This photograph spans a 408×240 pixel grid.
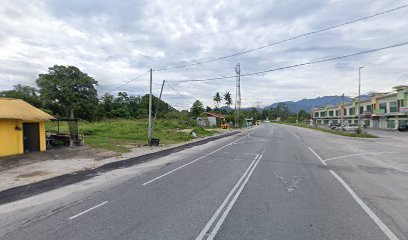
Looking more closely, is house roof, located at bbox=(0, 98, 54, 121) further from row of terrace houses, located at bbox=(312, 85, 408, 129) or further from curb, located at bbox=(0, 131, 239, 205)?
row of terrace houses, located at bbox=(312, 85, 408, 129)

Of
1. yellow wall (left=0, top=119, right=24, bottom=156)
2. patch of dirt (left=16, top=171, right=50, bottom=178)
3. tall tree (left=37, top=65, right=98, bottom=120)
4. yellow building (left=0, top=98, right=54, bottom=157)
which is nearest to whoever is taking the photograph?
patch of dirt (left=16, top=171, right=50, bottom=178)

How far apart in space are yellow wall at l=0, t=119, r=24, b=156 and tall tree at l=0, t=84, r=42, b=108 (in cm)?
5829

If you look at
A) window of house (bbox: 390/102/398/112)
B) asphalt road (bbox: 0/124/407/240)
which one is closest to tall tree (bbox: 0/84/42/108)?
asphalt road (bbox: 0/124/407/240)

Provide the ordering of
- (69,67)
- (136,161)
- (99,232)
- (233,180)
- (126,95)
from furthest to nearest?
1. (126,95)
2. (69,67)
3. (136,161)
4. (233,180)
5. (99,232)

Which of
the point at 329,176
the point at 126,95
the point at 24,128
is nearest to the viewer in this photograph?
the point at 329,176

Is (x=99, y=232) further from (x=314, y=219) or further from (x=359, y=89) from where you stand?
(x=359, y=89)

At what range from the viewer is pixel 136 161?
667 inches

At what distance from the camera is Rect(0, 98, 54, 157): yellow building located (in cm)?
1817

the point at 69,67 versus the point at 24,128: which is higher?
the point at 69,67

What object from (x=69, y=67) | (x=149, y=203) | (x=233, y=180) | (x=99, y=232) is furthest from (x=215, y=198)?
(x=69, y=67)

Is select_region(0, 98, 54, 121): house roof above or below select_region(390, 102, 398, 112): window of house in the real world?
below

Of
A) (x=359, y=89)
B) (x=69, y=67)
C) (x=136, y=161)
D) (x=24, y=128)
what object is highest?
(x=69, y=67)

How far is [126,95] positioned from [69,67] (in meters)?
25.5

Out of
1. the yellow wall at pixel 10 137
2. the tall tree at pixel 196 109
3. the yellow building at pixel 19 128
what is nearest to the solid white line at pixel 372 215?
the yellow building at pixel 19 128
